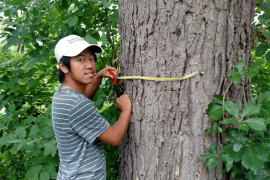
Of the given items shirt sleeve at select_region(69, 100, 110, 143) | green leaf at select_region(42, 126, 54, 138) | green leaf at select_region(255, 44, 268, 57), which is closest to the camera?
shirt sleeve at select_region(69, 100, 110, 143)

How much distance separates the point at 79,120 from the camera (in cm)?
143

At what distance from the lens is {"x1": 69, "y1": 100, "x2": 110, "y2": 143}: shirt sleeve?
1.42m

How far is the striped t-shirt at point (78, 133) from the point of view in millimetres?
1428

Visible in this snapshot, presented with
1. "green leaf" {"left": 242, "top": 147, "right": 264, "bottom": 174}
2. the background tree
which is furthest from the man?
"green leaf" {"left": 242, "top": 147, "right": 264, "bottom": 174}

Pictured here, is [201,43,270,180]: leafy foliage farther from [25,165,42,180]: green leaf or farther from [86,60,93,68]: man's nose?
[25,165,42,180]: green leaf

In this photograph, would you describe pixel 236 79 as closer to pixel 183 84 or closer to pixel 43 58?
pixel 183 84

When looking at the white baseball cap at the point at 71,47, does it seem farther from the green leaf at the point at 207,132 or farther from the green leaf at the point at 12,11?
the green leaf at the point at 207,132

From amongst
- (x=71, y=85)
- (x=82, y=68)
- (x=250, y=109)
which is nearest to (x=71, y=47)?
(x=82, y=68)

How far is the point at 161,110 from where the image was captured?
1.47 metres

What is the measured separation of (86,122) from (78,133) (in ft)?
0.39

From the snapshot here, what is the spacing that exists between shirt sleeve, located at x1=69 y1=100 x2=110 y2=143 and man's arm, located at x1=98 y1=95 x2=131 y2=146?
0.05 meters

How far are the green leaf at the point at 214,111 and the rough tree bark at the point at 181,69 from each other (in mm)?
66

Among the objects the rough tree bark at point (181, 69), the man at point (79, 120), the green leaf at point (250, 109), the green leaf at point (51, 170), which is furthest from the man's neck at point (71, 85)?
the green leaf at point (250, 109)

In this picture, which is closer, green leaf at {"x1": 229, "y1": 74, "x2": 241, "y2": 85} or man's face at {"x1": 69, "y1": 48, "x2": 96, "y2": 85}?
green leaf at {"x1": 229, "y1": 74, "x2": 241, "y2": 85}
